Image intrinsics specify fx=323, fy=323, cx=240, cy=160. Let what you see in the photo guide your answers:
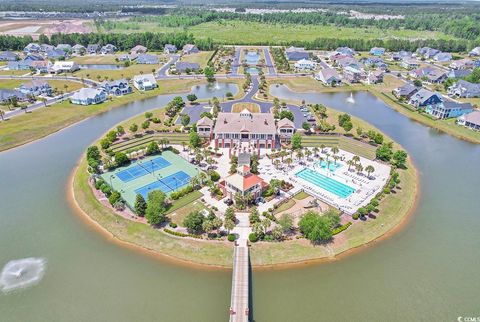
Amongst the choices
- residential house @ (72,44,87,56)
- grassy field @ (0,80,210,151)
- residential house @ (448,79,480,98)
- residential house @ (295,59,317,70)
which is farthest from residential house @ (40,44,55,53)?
residential house @ (448,79,480,98)

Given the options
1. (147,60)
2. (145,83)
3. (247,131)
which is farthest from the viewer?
(147,60)

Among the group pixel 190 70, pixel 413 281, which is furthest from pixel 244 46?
pixel 413 281

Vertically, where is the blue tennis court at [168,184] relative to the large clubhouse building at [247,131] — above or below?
below

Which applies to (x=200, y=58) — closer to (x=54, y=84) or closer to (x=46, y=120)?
(x=54, y=84)

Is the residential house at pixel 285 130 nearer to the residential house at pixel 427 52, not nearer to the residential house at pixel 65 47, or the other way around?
the residential house at pixel 427 52

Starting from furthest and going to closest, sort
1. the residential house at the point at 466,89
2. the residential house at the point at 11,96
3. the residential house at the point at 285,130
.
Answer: the residential house at the point at 466,89 < the residential house at the point at 11,96 < the residential house at the point at 285,130

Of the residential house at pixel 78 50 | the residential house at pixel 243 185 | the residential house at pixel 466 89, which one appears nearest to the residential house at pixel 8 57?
the residential house at pixel 78 50

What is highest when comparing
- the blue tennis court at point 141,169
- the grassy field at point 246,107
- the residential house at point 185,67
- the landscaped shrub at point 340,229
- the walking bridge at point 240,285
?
the residential house at point 185,67

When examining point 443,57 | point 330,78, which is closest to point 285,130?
point 330,78
